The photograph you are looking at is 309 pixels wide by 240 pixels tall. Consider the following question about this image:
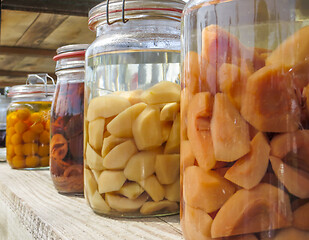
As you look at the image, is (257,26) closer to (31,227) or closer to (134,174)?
(134,174)

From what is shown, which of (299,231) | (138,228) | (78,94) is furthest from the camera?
(78,94)

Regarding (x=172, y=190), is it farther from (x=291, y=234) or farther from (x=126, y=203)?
(x=291, y=234)

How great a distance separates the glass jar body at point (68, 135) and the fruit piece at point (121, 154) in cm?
17

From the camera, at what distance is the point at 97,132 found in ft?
1.44

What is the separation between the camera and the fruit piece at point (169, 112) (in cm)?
42

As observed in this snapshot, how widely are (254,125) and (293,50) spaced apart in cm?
5

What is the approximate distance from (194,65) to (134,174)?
138 mm

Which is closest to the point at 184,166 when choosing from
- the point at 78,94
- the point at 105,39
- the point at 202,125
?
the point at 202,125

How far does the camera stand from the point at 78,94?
610 mm

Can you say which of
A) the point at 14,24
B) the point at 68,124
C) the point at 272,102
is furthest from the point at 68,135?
the point at 14,24

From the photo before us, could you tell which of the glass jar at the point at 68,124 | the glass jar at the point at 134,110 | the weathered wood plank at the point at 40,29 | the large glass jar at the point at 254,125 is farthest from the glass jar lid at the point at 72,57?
the weathered wood plank at the point at 40,29

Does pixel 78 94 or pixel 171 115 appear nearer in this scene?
pixel 171 115

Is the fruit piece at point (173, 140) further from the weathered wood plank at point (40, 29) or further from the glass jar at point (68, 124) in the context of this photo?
the weathered wood plank at point (40, 29)

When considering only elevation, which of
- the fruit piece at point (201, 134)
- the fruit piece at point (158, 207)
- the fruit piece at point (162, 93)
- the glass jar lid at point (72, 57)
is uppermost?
the glass jar lid at point (72, 57)
